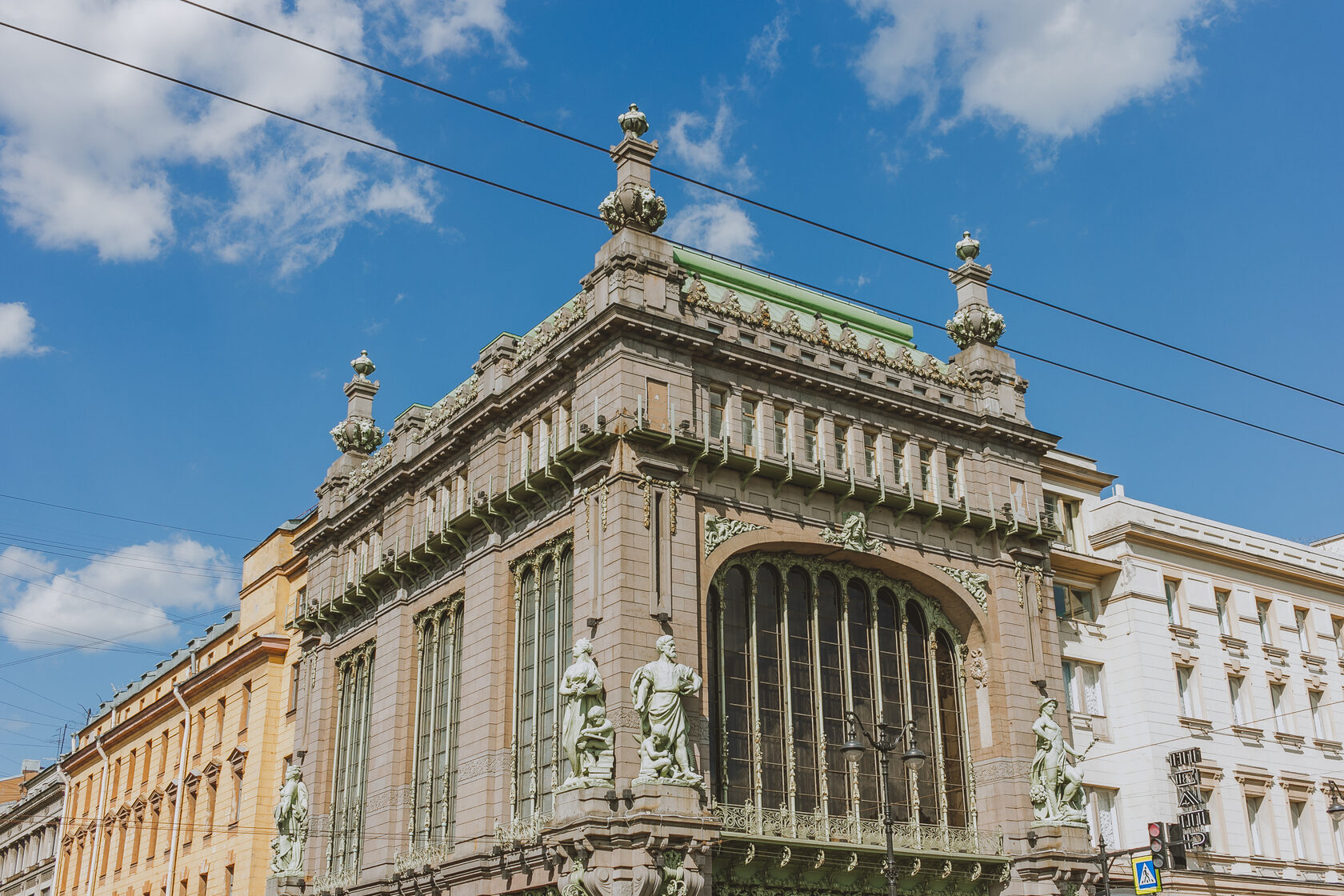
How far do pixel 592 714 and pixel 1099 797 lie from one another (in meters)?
20.3

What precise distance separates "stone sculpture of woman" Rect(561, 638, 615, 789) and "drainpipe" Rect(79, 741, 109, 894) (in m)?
44.0

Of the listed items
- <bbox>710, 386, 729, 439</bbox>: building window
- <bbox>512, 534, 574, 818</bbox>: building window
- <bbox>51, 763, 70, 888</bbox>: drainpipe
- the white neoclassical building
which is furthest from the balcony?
<bbox>51, 763, 70, 888</bbox>: drainpipe

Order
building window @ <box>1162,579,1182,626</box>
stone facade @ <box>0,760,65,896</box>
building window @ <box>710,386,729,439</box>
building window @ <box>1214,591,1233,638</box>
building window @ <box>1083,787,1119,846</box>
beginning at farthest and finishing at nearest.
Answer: stone facade @ <box>0,760,65,896</box> → building window @ <box>1214,591,1233,638</box> → building window @ <box>1162,579,1182,626</box> → building window @ <box>1083,787,1119,846</box> → building window @ <box>710,386,729,439</box>

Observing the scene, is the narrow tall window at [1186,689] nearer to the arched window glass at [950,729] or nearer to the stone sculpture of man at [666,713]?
the arched window glass at [950,729]

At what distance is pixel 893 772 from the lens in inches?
1491

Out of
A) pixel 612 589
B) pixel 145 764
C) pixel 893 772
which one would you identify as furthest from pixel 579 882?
pixel 145 764

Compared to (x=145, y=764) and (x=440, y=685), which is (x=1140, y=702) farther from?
(x=145, y=764)

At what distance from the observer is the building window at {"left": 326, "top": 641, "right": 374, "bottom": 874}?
43.8m

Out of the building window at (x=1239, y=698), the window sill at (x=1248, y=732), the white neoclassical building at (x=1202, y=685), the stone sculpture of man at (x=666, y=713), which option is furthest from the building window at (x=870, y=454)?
the window sill at (x=1248, y=732)

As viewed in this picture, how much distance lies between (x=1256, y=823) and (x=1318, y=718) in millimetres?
5813

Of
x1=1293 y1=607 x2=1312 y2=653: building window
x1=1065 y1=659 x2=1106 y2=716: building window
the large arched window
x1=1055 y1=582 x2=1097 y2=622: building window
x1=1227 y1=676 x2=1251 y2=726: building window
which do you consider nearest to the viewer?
the large arched window

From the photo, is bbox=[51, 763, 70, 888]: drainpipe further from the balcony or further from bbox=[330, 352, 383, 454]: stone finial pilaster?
the balcony

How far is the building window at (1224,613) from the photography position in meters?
47.6

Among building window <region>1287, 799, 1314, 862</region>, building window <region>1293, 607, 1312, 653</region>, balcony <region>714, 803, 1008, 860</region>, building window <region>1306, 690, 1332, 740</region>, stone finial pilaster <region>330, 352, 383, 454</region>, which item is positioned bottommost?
balcony <region>714, 803, 1008, 860</region>
